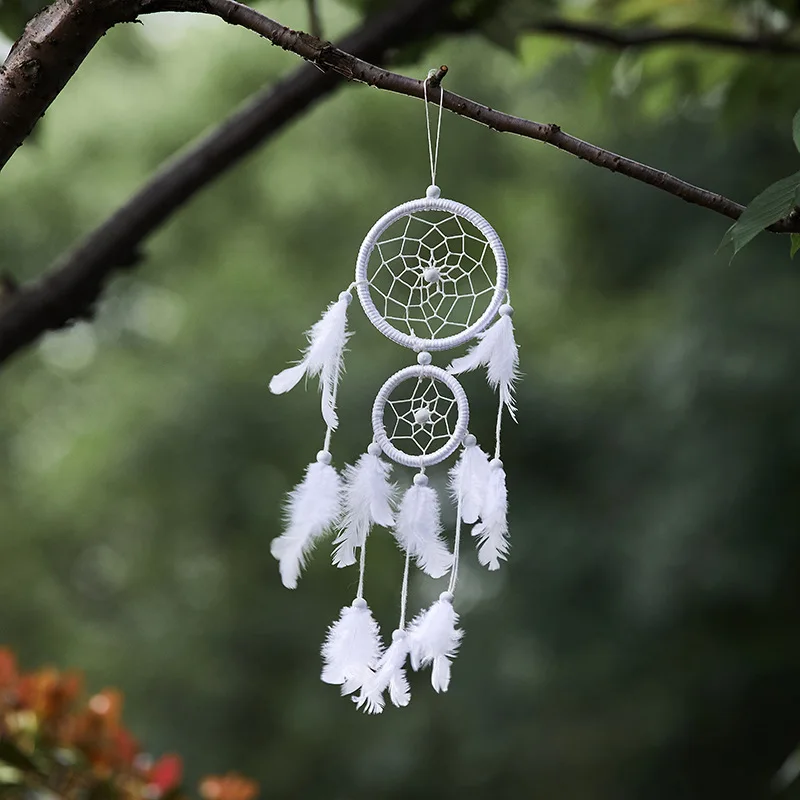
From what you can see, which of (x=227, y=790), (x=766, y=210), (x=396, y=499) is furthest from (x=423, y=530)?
(x=227, y=790)

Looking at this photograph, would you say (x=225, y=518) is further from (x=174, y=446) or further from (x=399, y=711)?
(x=399, y=711)

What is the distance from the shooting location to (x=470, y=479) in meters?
0.73

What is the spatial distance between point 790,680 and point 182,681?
1990mm

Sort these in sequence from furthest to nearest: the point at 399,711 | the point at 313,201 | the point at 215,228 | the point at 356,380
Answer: the point at 215,228 < the point at 313,201 < the point at 399,711 < the point at 356,380

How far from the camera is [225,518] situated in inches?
142

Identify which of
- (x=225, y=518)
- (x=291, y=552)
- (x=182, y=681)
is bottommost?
(x=291, y=552)

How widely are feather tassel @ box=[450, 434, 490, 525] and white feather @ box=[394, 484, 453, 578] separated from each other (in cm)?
3

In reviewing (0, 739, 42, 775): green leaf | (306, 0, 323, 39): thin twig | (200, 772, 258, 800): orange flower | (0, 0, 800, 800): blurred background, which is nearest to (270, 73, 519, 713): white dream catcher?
(306, 0, 323, 39): thin twig

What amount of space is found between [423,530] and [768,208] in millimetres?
323

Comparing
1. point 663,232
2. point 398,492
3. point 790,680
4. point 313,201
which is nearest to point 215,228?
point 313,201

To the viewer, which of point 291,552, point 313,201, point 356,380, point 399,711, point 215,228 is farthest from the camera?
point 215,228

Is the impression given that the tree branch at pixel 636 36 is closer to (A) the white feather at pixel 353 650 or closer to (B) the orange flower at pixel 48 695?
(A) the white feather at pixel 353 650

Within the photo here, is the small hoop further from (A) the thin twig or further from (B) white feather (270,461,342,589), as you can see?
(A) the thin twig

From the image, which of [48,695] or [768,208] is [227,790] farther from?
[768,208]
